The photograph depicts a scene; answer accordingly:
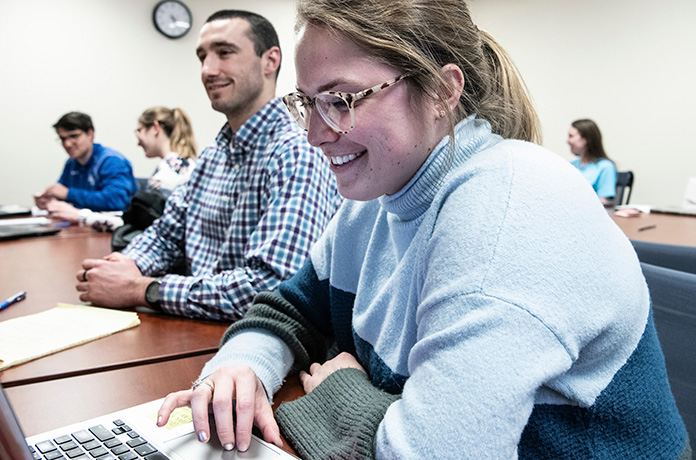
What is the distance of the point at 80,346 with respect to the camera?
1042mm

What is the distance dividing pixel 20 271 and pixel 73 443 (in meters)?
1.23

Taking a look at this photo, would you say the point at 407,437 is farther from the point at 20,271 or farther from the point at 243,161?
the point at 20,271

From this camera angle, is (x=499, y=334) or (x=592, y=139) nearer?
(x=499, y=334)

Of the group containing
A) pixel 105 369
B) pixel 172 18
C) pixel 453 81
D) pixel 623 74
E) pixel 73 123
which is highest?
pixel 172 18

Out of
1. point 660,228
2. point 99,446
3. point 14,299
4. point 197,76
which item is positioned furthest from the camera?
point 197,76

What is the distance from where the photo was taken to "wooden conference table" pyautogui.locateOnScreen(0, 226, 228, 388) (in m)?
0.94

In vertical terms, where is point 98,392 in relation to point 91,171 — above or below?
above

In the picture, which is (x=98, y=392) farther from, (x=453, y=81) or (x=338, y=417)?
(x=453, y=81)

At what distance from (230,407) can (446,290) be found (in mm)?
339

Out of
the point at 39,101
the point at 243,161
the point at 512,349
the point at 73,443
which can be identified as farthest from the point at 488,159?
the point at 39,101

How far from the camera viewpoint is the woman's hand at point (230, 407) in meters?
0.66

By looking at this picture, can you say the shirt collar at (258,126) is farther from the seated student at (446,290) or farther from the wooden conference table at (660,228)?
the wooden conference table at (660,228)

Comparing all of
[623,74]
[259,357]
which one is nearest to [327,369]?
[259,357]

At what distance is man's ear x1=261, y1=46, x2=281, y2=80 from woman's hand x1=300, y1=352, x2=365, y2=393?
106 centimetres
